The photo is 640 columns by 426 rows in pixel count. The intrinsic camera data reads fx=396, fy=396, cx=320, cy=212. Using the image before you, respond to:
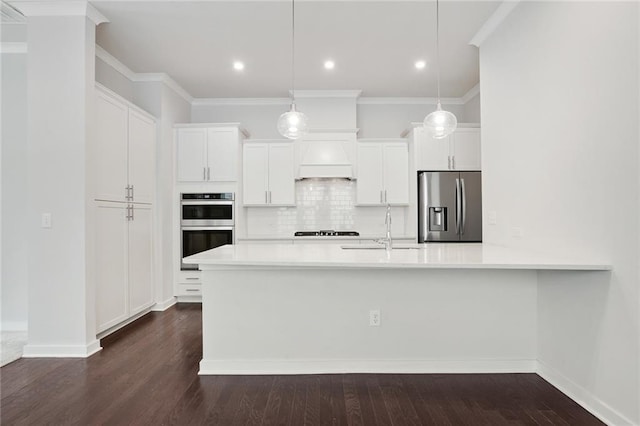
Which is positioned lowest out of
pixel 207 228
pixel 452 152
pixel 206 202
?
pixel 207 228

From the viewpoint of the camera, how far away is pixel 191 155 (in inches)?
205

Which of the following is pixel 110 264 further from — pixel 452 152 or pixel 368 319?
pixel 452 152

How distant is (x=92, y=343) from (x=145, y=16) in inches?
111

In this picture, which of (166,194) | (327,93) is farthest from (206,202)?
(327,93)

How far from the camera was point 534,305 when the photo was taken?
2797mm

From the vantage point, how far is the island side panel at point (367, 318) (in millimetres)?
2789

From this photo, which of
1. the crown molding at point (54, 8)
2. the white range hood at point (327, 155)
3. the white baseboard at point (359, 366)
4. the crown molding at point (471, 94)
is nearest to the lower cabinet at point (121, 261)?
the white baseboard at point (359, 366)

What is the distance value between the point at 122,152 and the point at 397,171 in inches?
132

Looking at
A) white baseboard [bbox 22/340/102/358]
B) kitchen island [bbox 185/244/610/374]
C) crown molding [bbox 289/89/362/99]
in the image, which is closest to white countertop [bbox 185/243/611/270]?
kitchen island [bbox 185/244/610/374]

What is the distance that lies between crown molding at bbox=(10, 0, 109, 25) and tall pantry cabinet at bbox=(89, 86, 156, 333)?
0.61 m

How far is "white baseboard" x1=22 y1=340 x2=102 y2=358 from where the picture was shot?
3.16 metres

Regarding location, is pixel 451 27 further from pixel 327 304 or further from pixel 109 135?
pixel 109 135

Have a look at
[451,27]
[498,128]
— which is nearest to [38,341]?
[498,128]

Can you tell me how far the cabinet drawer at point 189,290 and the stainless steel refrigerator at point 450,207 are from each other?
9.44ft
